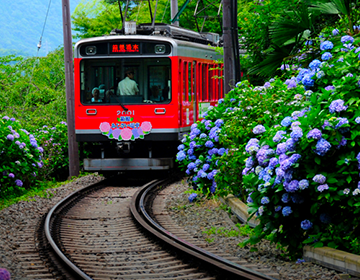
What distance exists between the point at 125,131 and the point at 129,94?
0.86 m

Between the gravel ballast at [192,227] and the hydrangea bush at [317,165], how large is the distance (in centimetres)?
31

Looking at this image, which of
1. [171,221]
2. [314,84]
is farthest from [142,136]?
[314,84]

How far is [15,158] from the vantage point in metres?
13.6

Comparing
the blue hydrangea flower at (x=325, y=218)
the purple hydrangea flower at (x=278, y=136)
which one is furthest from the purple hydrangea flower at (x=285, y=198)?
the purple hydrangea flower at (x=278, y=136)

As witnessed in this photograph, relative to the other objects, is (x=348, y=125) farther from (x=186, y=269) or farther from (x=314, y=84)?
(x=186, y=269)

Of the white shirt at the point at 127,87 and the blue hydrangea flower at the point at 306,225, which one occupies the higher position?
the white shirt at the point at 127,87

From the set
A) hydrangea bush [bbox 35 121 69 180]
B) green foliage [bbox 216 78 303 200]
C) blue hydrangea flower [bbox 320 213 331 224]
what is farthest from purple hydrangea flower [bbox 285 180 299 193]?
hydrangea bush [bbox 35 121 69 180]

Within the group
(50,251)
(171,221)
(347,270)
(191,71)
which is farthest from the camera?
(191,71)

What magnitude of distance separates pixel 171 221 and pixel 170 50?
5.21 metres

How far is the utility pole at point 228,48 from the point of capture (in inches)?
485

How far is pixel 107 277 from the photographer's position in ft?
21.4

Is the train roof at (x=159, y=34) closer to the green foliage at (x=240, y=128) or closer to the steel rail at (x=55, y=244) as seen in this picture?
the steel rail at (x=55, y=244)

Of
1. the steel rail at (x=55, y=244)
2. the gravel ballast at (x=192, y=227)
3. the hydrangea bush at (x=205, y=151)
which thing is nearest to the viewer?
the gravel ballast at (x=192, y=227)

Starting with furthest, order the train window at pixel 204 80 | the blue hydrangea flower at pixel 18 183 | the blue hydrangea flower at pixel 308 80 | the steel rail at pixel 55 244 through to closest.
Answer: the train window at pixel 204 80, the blue hydrangea flower at pixel 18 183, the blue hydrangea flower at pixel 308 80, the steel rail at pixel 55 244
